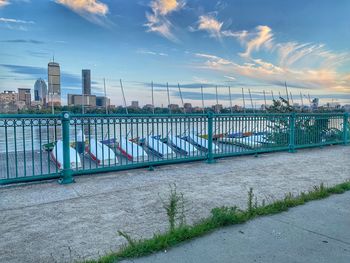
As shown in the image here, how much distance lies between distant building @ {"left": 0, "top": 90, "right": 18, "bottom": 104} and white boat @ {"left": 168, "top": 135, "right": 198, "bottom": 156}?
4.16 meters

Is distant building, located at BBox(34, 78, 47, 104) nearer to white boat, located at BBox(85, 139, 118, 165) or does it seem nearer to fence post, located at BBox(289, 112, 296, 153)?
white boat, located at BBox(85, 139, 118, 165)

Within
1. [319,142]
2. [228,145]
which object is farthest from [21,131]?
[319,142]

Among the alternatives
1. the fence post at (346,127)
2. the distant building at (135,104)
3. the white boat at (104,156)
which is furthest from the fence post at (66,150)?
the fence post at (346,127)

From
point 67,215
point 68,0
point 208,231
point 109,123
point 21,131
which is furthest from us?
point 68,0

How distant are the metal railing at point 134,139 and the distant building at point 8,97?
1204 mm

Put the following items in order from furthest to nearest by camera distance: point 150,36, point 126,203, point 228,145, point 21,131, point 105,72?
point 105,72 < point 150,36 < point 228,145 < point 21,131 < point 126,203

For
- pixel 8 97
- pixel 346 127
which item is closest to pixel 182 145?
pixel 8 97

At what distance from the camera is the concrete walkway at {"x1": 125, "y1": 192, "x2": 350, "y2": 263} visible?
2893mm

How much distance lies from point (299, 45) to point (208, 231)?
15451mm

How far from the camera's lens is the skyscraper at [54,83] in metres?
9.27

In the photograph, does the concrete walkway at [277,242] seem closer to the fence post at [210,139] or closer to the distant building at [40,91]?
the fence post at [210,139]

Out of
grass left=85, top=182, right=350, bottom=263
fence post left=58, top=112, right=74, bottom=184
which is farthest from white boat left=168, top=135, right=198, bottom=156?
grass left=85, top=182, right=350, bottom=263

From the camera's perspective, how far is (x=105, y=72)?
743 inches

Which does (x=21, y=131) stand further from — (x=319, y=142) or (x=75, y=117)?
(x=319, y=142)
